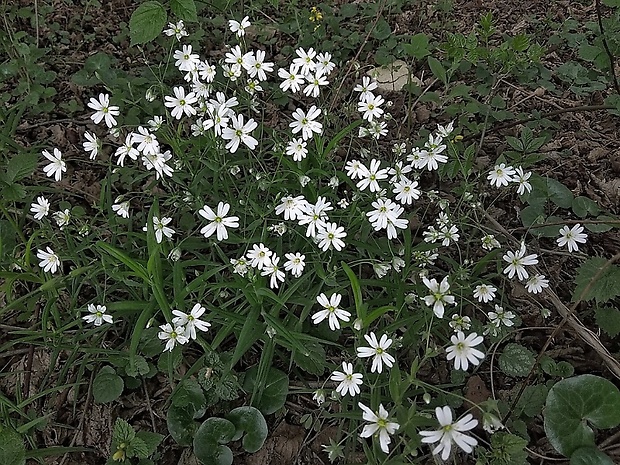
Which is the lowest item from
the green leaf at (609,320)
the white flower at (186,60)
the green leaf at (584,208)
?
the green leaf at (609,320)

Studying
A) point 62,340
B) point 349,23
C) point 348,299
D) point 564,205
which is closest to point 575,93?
point 564,205

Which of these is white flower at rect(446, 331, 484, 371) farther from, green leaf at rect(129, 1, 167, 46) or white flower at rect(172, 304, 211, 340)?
green leaf at rect(129, 1, 167, 46)

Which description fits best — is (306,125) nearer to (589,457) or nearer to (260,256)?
(260,256)

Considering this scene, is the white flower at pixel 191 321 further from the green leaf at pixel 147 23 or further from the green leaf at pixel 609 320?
the green leaf at pixel 609 320

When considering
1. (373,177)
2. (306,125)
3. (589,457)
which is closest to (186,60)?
(306,125)

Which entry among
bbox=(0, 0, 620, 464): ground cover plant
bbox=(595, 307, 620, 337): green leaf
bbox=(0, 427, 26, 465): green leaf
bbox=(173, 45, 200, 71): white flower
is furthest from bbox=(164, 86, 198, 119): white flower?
bbox=(595, 307, 620, 337): green leaf

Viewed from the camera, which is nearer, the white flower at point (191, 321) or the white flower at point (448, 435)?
the white flower at point (448, 435)

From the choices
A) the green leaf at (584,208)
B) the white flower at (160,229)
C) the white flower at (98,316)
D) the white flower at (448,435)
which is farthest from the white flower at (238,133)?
the green leaf at (584,208)
